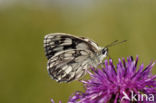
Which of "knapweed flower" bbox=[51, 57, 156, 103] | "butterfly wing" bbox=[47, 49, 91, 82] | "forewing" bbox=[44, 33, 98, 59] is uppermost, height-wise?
"forewing" bbox=[44, 33, 98, 59]

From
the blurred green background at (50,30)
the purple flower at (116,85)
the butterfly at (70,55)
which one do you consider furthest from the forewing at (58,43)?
the blurred green background at (50,30)

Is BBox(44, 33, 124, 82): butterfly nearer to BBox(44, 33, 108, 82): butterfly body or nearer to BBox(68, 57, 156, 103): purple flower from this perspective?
BBox(44, 33, 108, 82): butterfly body

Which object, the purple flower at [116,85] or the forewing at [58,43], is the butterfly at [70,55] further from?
the purple flower at [116,85]

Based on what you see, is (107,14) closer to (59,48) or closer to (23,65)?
(23,65)

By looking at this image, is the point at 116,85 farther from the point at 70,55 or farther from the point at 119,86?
the point at 70,55

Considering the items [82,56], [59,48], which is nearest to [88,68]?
[82,56]

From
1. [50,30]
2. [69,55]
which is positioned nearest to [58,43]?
[69,55]

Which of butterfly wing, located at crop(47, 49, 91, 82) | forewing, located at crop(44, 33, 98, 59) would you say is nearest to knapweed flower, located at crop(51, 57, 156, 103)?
butterfly wing, located at crop(47, 49, 91, 82)
